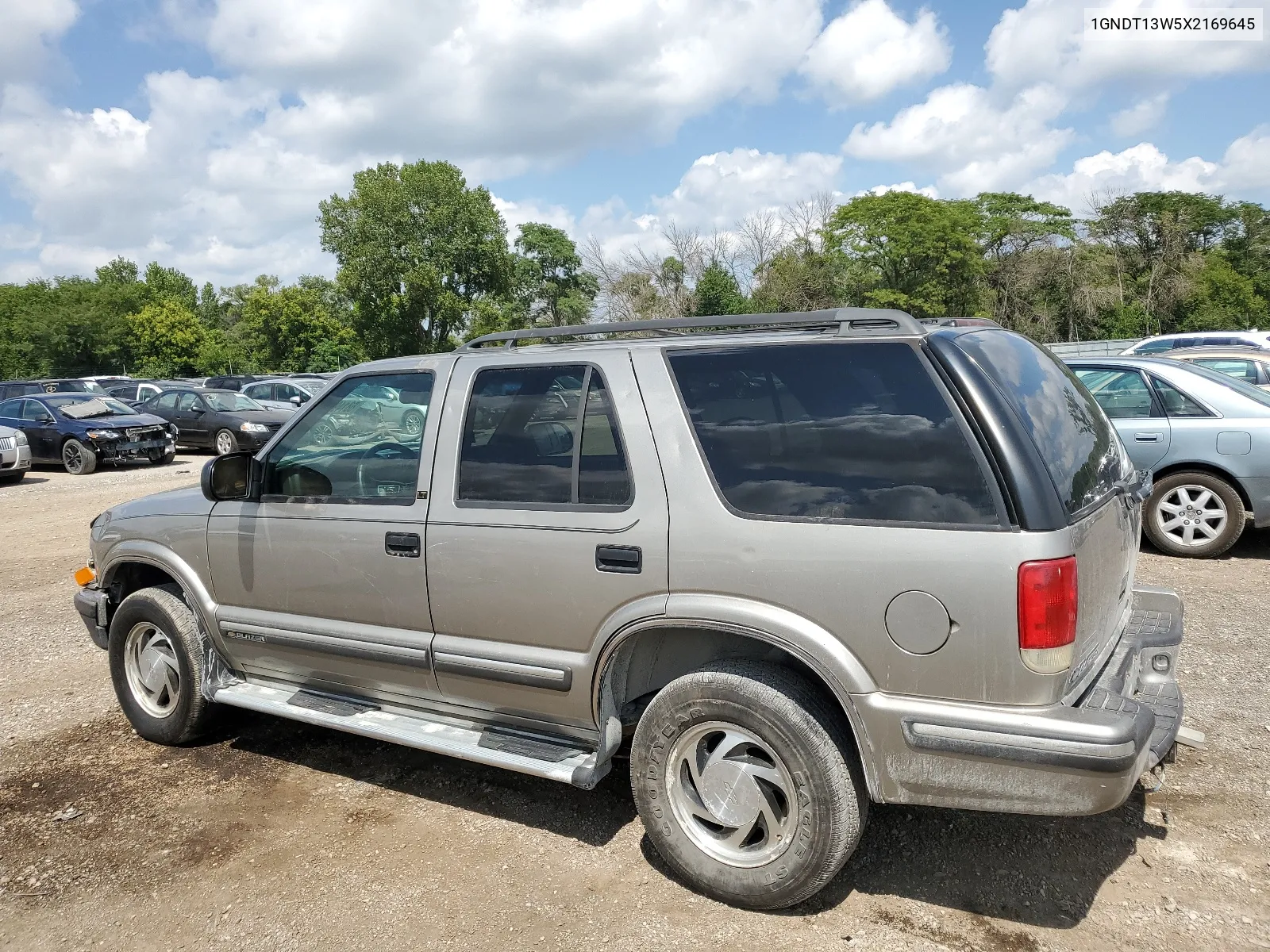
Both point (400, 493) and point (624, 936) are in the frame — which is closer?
point (624, 936)

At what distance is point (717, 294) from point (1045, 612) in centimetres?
4648

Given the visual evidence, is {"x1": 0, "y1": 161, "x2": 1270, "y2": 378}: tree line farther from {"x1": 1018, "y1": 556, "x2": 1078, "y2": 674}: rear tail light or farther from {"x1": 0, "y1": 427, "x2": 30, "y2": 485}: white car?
{"x1": 1018, "y1": 556, "x2": 1078, "y2": 674}: rear tail light

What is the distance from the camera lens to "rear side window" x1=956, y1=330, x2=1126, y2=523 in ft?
9.35

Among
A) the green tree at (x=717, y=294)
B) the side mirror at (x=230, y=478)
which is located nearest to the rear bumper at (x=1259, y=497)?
the side mirror at (x=230, y=478)

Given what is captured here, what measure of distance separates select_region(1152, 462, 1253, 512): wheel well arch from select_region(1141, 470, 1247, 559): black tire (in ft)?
0.07

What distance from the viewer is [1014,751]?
263cm

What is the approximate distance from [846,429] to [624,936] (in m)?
1.79

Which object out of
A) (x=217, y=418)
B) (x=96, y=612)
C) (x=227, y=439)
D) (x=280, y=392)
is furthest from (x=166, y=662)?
(x=280, y=392)

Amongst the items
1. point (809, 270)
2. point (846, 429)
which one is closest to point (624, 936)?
point (846, 429)

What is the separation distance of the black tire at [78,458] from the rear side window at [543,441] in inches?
655

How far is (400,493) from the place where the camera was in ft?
12.4

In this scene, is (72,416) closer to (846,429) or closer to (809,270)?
(846,429)

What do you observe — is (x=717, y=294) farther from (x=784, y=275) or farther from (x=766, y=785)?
(x=766, y=785)

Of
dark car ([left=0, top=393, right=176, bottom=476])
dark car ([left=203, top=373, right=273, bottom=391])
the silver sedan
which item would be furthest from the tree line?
the silver sedan
